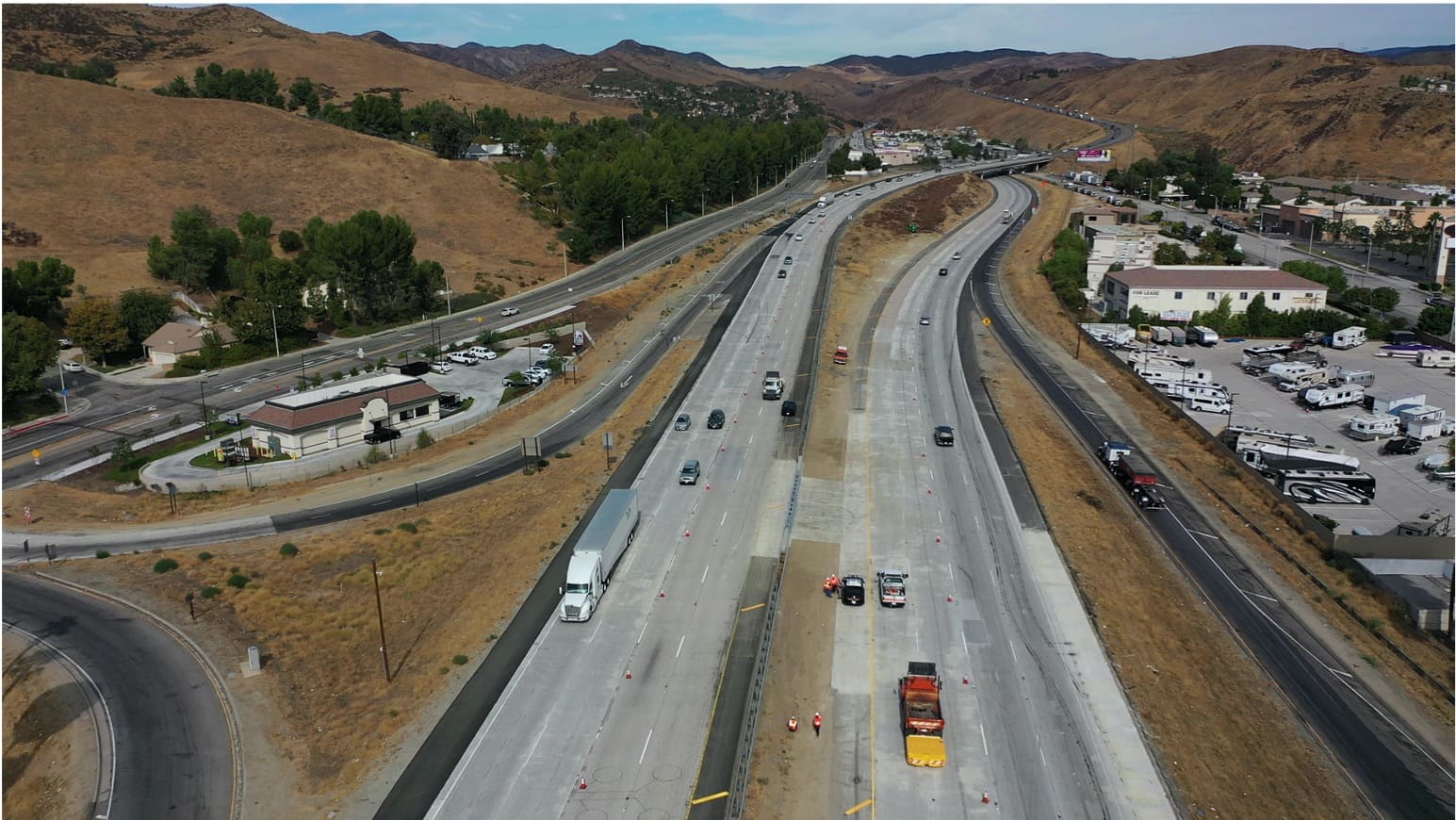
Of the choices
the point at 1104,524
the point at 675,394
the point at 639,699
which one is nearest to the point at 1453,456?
the point at 1104,524

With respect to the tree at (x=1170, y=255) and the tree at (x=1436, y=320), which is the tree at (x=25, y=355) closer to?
the tree at (x=1170, y=255)

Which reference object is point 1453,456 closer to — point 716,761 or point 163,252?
point 716,761

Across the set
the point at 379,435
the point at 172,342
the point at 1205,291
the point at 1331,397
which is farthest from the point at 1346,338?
the point at 172,342

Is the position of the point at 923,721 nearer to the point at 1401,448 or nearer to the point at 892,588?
the point at 892,588

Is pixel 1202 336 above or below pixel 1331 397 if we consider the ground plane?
above

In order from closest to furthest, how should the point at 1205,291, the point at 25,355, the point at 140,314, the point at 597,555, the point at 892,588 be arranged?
1. the point at 597,555
2. the point at 892,588
3. the point at 25,355
4. the point at 140,314
5. the point at 1205,291

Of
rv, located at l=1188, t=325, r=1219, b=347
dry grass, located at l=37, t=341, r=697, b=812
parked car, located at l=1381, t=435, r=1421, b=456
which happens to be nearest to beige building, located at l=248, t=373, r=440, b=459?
dry grass, located at l=37, t=341, r=697, b=812

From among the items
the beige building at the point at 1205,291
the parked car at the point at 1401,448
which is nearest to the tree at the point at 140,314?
the beige building at the point at 1205,291

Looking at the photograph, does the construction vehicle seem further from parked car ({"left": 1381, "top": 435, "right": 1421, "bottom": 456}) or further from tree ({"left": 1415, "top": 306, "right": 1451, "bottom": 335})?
tree ({"left": 1415, "top": 306, "right": 1451, "bottom": 335})
